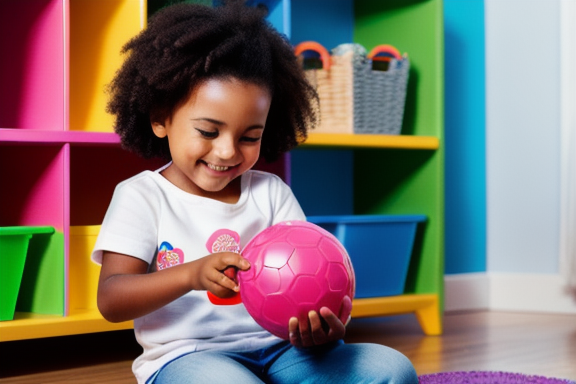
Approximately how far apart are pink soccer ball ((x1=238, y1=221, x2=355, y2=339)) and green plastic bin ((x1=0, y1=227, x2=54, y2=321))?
2.63 ft

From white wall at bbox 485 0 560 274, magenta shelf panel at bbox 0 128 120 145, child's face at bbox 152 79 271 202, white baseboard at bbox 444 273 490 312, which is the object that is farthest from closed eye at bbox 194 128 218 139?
white wall at bbox 485 0 560 274

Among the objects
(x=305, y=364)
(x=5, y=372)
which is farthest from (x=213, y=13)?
(x=5, y=372)

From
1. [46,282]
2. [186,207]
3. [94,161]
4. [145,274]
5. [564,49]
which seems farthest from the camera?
[564,49]

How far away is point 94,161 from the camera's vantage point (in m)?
2.18

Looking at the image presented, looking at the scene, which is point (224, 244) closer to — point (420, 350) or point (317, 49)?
point (420, 350)

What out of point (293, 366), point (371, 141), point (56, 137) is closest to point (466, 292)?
point (371, 141)

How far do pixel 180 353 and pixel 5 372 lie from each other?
29.8 inches

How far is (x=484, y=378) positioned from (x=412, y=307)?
24.4 inches

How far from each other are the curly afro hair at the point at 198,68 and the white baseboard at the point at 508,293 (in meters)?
1.54

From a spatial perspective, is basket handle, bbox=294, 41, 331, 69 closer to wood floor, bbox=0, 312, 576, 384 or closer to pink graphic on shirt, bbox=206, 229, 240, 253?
wood floor, bbox=0, 312, 576, 384

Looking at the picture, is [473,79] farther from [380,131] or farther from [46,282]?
[46,282]

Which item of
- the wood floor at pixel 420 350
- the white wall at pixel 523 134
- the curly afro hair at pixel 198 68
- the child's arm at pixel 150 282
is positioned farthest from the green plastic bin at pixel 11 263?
the white wall at pixel 523 134

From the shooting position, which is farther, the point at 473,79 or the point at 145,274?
the point at 473,79

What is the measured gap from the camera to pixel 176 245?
1186mm
